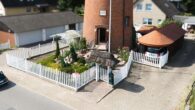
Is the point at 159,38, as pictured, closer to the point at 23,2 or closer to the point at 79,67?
the point at 79,67

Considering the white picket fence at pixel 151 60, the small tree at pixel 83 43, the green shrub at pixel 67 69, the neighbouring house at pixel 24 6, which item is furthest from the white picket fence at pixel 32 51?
the neighbouring house at pixel 24 6

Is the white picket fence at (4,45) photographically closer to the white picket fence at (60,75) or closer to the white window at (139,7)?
the white picket fence at (60,75)

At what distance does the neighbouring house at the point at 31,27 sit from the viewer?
3225 cm

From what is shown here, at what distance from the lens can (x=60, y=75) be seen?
64.4 ft

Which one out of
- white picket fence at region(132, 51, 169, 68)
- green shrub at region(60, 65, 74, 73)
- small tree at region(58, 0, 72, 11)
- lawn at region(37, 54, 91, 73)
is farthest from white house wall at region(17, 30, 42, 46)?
small tree at region(58, 0, 72, 11)

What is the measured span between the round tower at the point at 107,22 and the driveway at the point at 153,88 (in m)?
4.11

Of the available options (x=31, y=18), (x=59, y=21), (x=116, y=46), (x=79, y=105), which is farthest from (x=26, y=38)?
(x=79, y=105)

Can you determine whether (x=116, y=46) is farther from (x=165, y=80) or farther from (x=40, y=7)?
(x=40, y=7)

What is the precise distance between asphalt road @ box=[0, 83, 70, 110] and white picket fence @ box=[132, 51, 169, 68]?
1064 cm

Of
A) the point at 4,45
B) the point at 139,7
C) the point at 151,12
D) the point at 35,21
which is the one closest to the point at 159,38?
the point at 35,21

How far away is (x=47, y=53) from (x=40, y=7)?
30.4 metres

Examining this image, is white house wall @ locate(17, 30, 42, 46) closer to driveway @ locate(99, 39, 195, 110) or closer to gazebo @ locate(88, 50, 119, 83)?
gazebo @ locate(88, 50, 119, 83)

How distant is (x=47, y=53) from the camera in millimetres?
28266

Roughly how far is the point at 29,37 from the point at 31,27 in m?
1.41
